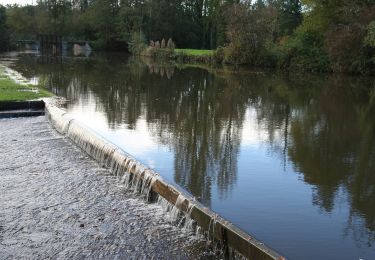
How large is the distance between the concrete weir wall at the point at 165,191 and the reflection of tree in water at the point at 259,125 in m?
0.68

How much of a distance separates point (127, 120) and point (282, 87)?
14.4 m

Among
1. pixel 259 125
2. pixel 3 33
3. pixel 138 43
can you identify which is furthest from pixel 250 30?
pixel 3 33

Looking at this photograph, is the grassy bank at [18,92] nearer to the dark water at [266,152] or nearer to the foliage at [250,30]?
the dark water at [266,152]

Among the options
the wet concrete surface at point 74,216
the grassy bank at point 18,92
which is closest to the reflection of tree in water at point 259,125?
the wet concrete surface at point 74,216

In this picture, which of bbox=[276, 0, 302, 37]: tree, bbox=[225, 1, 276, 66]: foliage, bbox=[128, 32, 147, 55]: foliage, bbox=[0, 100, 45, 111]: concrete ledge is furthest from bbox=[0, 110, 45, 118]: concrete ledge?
bbox=[128, 32, 147, 55]: foliage

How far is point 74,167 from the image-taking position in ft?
35.2

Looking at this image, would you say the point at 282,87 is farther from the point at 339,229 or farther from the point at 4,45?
the point at 4,45

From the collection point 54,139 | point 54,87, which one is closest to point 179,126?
point 54,139

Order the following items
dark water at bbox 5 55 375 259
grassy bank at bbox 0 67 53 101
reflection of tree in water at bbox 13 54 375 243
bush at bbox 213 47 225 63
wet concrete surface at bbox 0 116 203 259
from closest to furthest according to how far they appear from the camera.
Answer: wet concrete surface at bbox 0 116 203 259 → dark water at bbox 5 55 375 259 → reflection of tree in water at bbox 13 54 375 243 → grassy bank at bbox 0 67 53 101 → bush at bbox 213 47 225 63

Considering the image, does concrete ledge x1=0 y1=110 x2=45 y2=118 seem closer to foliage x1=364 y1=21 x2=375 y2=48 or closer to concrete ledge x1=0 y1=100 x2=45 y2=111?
concrete ledge x1=0 y1=100 x2=45 y2=111

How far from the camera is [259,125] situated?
597 inches

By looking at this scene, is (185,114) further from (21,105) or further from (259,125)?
(21,105)

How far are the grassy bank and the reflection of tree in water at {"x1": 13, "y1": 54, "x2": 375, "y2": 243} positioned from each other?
5.49 feet

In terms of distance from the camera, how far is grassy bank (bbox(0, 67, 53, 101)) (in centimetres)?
1725
